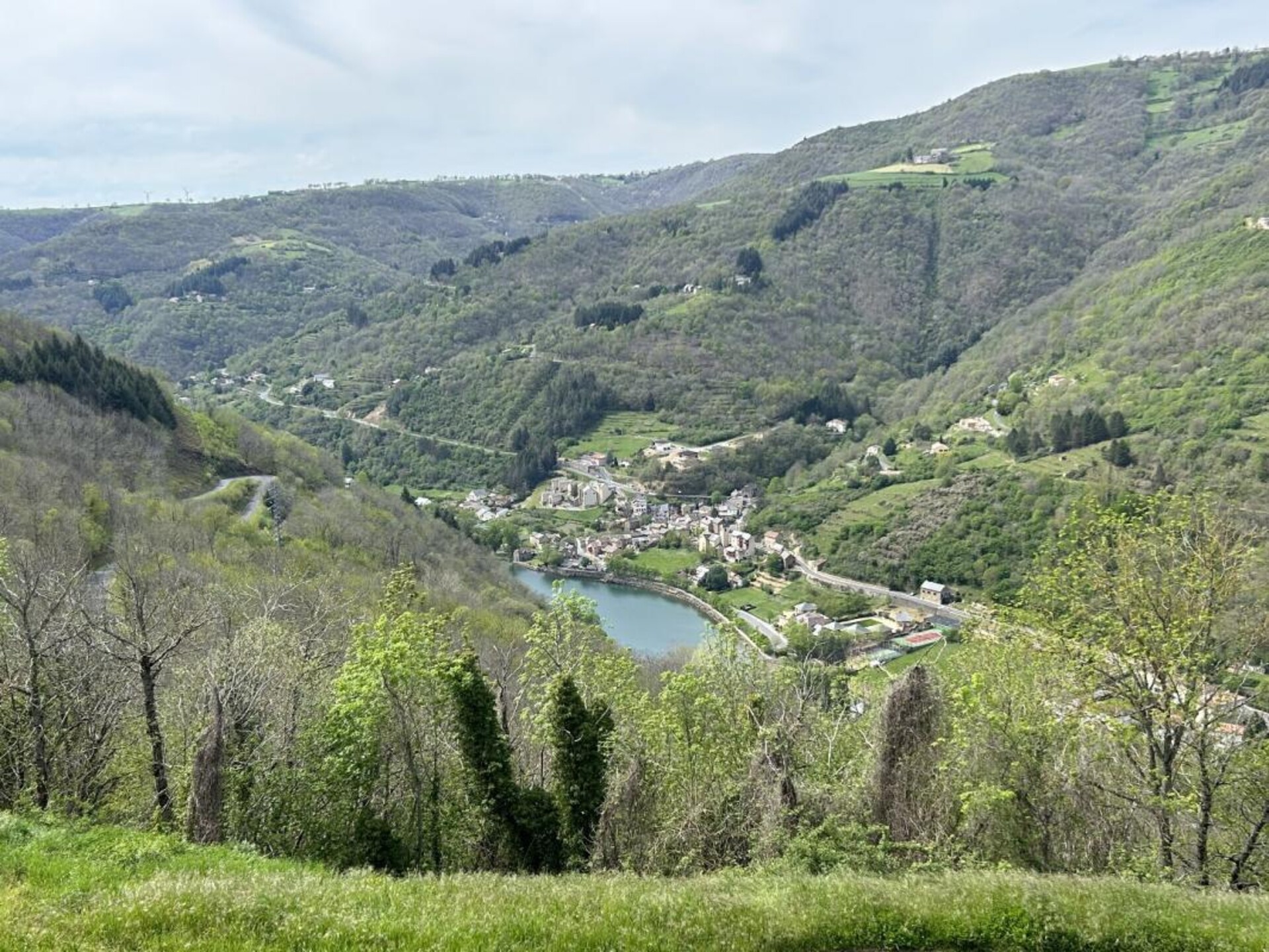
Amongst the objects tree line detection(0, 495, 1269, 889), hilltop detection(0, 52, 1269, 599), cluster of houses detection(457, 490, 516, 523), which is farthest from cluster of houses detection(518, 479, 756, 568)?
tree line detection(0, 495, 1269, 889)

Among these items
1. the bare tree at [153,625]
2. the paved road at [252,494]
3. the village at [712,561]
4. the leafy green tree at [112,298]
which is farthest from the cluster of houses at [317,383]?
the bare tree at [153,625]

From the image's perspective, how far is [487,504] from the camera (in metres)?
97.3

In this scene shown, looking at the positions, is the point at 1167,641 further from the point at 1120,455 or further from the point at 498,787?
the point at 1120,455

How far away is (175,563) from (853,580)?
51.2 metres

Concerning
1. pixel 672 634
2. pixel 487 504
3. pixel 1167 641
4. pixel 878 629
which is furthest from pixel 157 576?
pixel 487 504

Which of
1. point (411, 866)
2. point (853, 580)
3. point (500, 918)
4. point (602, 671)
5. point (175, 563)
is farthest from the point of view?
point (853, 580)

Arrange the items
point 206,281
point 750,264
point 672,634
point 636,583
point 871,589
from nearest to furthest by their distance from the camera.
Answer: point 871,589 < point 672,634 < point 636,583 < point 750,264 < point 206,281

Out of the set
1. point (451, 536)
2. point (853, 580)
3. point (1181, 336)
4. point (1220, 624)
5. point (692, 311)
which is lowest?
point (853, 580)

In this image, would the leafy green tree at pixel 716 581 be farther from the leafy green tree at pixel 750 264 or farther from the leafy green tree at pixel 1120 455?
the leafy green tree at pixel 750 264

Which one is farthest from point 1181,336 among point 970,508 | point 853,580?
point 853,580

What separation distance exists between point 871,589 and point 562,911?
197 ft

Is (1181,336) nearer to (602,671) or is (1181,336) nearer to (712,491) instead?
(712,491)

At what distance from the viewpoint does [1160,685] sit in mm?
11125

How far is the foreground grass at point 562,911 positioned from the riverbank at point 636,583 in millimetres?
58865
